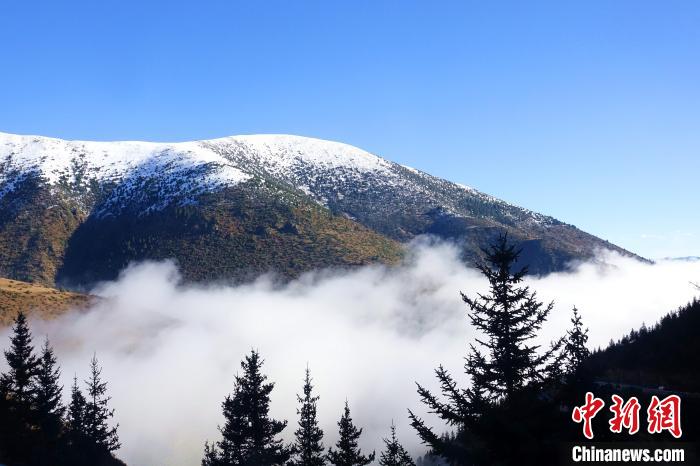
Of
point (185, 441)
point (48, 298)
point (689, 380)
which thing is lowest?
point (185, 441)

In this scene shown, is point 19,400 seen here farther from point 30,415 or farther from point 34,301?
point 34,301

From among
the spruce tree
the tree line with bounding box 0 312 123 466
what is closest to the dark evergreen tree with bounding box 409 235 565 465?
the tree line with bounding box 0 312 123 466

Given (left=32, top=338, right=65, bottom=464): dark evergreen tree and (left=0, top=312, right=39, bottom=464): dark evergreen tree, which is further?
(left=32, top=338, right=65, bottom=464): dark evergreen tree

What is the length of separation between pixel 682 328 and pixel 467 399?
38.2 metres

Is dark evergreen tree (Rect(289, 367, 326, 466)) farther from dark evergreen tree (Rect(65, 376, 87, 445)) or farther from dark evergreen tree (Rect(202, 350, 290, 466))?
dark evergreen tree (Rect(65, 376, 87, 445))

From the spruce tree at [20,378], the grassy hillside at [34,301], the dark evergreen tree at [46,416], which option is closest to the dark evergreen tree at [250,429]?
the dark evergreen tree at [46,416]

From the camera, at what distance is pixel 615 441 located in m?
16.2

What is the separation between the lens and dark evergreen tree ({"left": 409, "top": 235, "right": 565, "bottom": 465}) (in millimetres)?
13797

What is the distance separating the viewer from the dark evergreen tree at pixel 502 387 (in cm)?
1380

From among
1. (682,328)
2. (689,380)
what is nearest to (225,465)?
(689,380)

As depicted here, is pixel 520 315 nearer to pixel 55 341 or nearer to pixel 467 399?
pixel 467 399

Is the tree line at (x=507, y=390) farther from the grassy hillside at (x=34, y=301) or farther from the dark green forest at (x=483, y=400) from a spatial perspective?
the grassy hillside at (x=34, y=301)

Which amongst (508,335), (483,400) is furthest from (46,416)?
(508,335)

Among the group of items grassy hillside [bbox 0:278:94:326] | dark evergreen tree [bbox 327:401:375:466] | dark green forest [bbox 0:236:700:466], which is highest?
grassy hillside [bbox 0:278:94:326]
